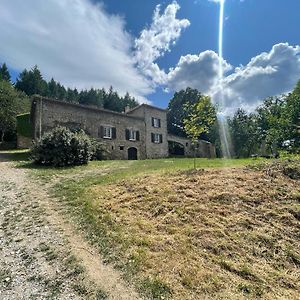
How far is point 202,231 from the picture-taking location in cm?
562

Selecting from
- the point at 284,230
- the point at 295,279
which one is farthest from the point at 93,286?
the point at 284,230

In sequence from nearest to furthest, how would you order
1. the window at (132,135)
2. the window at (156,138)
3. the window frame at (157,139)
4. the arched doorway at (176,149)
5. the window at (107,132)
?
the window at (107,132)
the window at (132,135)
the window at (156,138)
the window frame at (157,139)
the arched doorway at (176,149)

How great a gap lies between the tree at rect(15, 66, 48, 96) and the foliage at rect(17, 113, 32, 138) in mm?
28330

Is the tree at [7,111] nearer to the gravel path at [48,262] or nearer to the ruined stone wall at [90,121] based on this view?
the ruined stone wall at [90,121]

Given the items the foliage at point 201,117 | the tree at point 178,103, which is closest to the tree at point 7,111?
the tree at point 178,103

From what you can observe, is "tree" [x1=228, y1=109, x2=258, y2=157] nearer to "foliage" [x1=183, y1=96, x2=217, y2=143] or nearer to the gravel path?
"foliage" [x1=183, y1=96, x2=217, y2=143]

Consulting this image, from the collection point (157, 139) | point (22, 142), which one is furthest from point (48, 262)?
point (22, 142)

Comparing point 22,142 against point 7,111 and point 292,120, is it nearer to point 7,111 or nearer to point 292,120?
point 7,111

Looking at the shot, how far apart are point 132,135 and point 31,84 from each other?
45126 mm

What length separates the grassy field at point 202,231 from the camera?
4.28 m

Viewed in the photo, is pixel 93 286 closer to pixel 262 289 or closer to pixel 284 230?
pixel 262 289

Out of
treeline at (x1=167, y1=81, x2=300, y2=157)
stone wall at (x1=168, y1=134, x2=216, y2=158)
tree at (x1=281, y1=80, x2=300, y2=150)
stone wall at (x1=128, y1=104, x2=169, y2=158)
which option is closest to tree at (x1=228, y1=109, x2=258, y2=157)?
treeline at (x1=167, y1=81, x2=300, y2=157)

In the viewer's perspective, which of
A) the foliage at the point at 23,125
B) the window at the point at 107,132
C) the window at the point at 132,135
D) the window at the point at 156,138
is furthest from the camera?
the foliage at the point at 23,125

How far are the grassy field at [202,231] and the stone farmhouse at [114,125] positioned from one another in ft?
54.6
